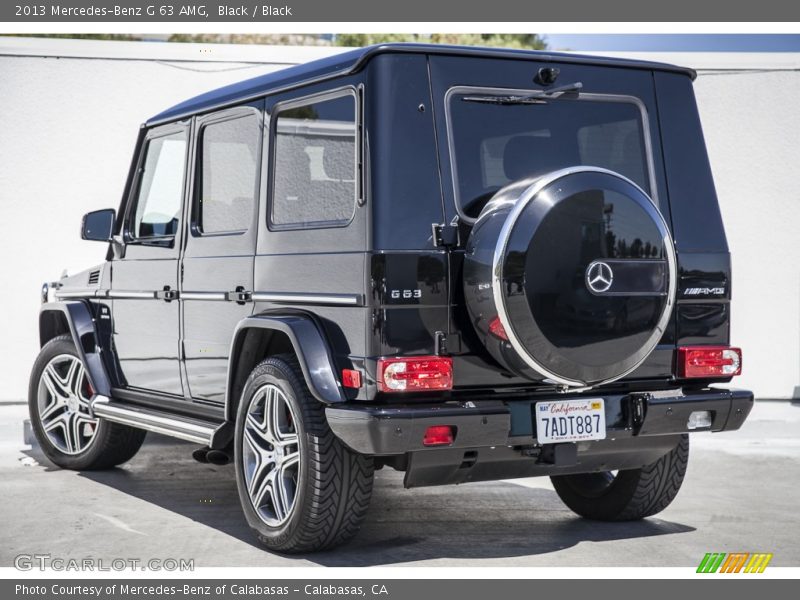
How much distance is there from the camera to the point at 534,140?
5285 millimetres

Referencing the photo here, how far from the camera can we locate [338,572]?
4926 mm

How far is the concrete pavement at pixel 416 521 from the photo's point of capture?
5.34 meters

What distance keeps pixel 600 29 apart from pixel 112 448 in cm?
429

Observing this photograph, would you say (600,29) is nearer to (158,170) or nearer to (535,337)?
(158,170)

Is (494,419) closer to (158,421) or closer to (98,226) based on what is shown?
(158,421)

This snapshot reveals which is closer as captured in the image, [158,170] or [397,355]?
[397,355]

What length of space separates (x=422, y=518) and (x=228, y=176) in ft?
6.96

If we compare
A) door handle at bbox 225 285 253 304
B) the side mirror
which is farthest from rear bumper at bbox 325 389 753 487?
the side mirror

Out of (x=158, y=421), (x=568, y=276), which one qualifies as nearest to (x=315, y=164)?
(x=568, y=276)

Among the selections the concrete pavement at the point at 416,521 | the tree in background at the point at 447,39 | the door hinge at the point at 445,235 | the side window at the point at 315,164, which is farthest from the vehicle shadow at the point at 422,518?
the tree in background at the point at 447,39

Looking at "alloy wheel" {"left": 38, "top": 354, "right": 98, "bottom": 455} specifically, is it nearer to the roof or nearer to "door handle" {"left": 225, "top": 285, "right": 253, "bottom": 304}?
"door handle" {"left": 225, "top": 285, "right": 253, "bottom": 304}

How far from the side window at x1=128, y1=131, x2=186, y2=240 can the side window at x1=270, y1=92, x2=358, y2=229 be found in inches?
45.8

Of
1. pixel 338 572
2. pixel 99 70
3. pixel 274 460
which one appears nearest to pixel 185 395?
pixel 274 460
